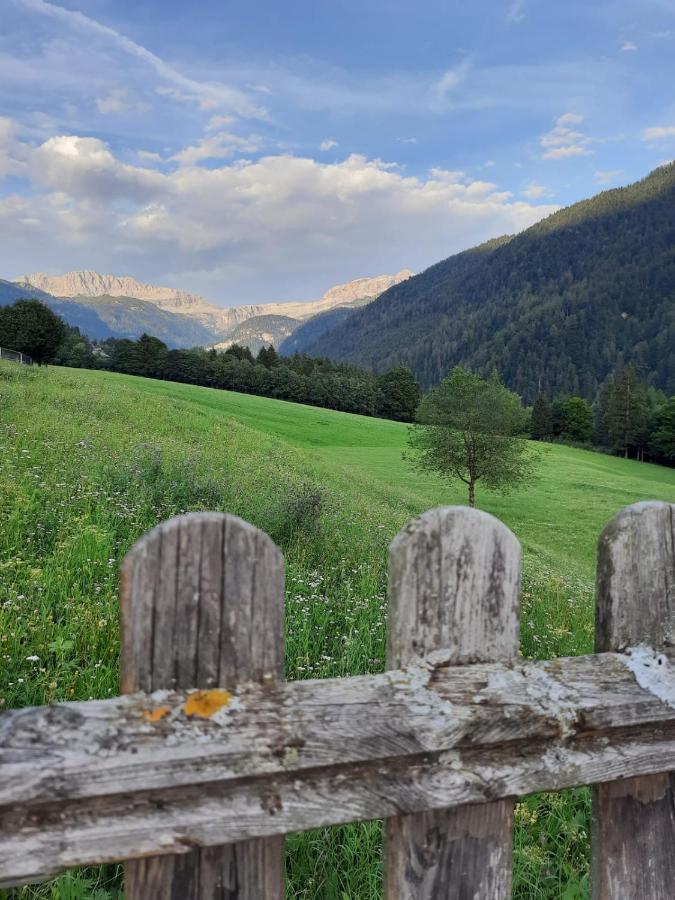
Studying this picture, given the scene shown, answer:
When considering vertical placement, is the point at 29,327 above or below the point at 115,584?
above

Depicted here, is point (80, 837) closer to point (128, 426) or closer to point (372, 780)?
point (372, 780)

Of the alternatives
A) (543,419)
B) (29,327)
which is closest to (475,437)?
(29,327)

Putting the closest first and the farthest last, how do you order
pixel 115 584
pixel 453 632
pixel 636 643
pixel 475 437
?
pixel 453 632
pixel 636 643
pixel 115 584
pixel 475 437

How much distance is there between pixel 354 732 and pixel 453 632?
1.07 ft

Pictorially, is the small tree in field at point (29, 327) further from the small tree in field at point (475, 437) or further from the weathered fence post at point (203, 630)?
the weathered fence post at point (203, 630)

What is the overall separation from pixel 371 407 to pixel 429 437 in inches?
2407

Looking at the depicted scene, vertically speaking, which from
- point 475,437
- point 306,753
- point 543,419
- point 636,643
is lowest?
point 543,419

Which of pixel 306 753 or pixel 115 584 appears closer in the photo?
pixel 306 753

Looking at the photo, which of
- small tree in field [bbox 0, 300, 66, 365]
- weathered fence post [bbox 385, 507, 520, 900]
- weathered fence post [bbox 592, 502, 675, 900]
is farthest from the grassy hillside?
small tree in field [bbox 0, 300, 66, 365]

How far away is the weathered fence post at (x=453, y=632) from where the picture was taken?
1.34m

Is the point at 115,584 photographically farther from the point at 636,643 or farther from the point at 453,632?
the point at 636,643

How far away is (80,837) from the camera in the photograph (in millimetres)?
1115

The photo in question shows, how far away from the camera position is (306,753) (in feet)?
3.95

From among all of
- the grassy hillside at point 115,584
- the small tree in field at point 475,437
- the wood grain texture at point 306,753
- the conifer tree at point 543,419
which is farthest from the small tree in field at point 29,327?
the conifer tree at point 543,419
